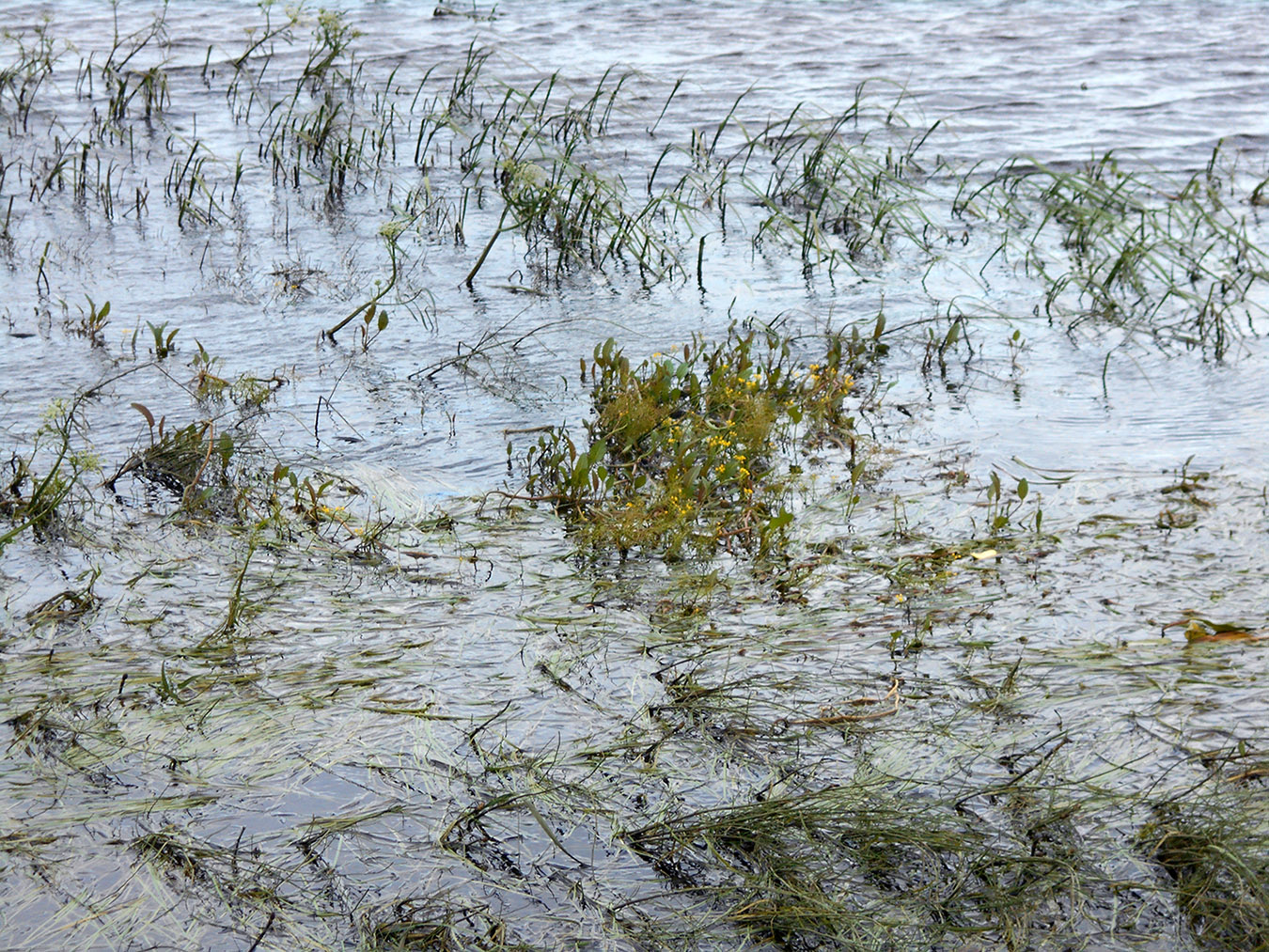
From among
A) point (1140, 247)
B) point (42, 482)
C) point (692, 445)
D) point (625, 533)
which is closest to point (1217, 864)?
point (625, 533)

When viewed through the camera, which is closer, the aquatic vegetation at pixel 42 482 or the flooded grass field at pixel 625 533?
the flooded grass field at pixel 625 533

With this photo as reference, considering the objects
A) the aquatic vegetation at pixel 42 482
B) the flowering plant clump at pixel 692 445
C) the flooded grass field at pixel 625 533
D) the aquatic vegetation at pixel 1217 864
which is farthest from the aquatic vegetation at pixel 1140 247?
the aquatic vegetation at pixel 42 482

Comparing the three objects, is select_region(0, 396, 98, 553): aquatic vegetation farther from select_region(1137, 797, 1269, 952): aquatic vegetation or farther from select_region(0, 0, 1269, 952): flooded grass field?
select_region(1137, 797, 1269, 952): aquatic vegetation

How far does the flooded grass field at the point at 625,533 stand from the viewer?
2.82 meters

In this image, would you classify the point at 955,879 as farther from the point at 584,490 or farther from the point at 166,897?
the point at 584,490

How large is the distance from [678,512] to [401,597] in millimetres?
1037

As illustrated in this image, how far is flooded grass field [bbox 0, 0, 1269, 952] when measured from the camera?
282cm

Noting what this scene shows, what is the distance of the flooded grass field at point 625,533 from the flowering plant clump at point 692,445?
28 mm

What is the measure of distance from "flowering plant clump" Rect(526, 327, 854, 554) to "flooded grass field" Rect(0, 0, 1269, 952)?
0.03 meters

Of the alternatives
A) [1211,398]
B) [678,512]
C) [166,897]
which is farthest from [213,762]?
[1211,398]

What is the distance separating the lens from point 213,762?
3.12 meters

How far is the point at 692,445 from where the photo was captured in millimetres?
4824

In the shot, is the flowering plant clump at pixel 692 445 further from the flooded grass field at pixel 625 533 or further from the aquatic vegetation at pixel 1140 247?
the aquatic vegetation at pixel 1140 247

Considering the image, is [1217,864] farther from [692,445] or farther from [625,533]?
[692,445]
